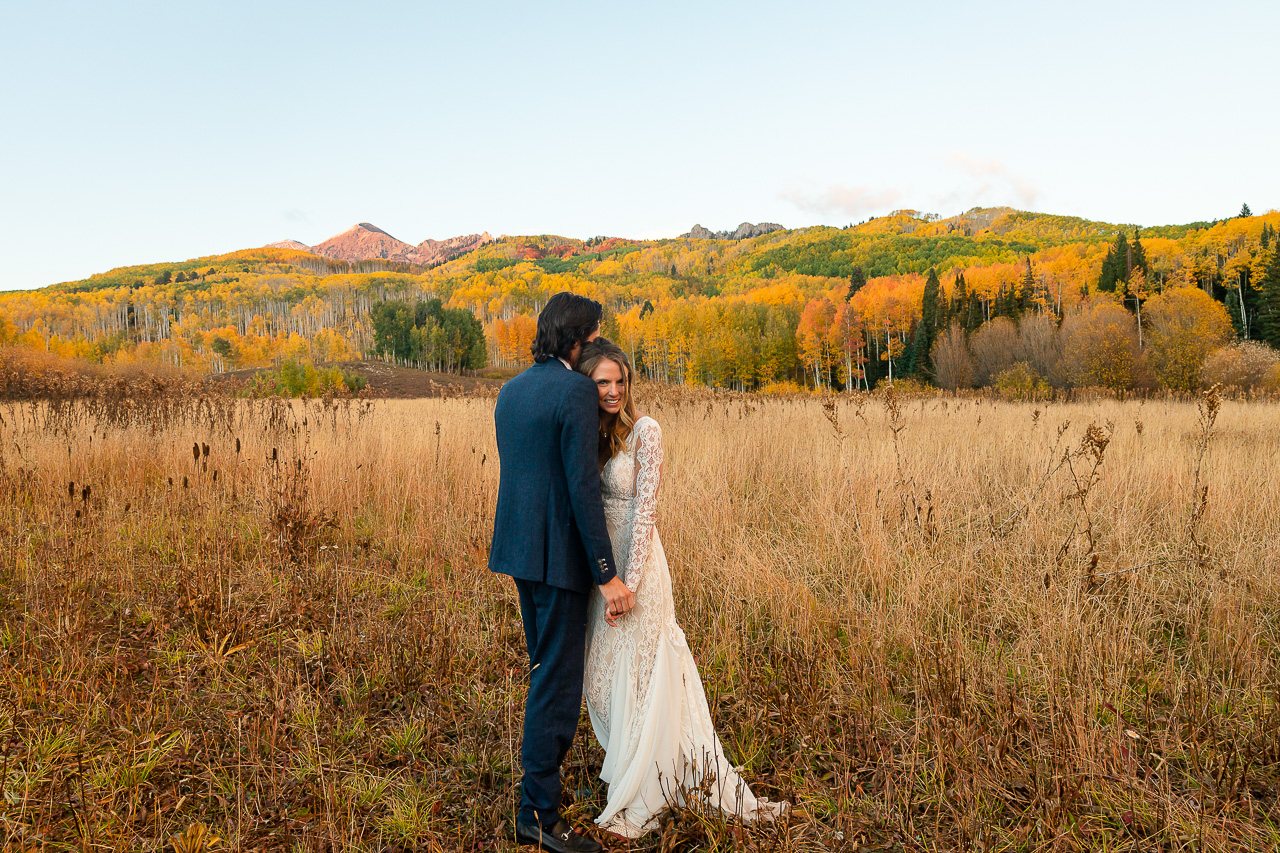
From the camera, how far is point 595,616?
2.32 metres

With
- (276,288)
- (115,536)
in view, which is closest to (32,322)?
(276,288)

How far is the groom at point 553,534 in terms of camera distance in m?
2.04

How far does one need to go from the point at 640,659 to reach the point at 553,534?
0.58 metres

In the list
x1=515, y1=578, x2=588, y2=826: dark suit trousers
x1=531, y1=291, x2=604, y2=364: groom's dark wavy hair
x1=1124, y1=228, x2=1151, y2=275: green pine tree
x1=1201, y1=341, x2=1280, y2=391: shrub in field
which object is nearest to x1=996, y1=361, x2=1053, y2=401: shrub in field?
x1=1201, y1=341, x2=1280, y2=391: shrub in field

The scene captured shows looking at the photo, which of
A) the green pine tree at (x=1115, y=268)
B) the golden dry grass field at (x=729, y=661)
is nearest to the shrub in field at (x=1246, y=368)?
the golden dry grass field at (x=729, y=661)

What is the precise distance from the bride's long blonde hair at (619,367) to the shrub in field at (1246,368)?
27.4 meters

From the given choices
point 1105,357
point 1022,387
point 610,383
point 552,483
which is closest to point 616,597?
point 552,483

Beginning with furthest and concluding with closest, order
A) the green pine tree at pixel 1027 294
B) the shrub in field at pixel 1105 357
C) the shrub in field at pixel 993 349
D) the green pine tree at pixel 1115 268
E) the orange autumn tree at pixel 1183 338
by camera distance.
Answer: the green pine tree at pixel 1115 268, the green pine tree at pixel 1027 294, the shrub in field at pixel 993 349, the shrub in field at pixel 1105 357, the orange autumn tree at pixel 1183 338

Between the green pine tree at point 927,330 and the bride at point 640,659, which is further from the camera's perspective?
the green pine tree at point 927,330

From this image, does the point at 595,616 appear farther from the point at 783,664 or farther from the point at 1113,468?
the point at 1113,468

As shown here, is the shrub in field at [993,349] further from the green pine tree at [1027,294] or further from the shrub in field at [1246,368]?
the shrub in field at [1246,368]

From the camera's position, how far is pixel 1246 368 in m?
21.7

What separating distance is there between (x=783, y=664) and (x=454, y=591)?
92.0 inches

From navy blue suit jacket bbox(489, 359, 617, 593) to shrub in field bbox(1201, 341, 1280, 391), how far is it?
27663mm
